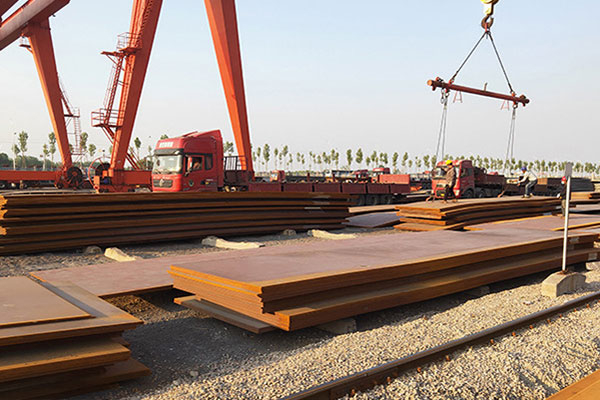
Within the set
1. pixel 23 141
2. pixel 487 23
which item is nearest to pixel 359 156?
pixel 23 141

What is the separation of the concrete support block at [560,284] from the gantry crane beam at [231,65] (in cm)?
1310

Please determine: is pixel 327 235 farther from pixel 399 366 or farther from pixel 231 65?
pixel 231 65

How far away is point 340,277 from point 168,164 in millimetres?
10916

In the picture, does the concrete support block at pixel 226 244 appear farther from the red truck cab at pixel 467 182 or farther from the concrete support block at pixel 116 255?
the red truck cab at pixel 467 182

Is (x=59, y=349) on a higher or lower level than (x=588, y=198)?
lower

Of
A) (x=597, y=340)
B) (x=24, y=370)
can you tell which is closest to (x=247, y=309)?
(x=24, y=370)

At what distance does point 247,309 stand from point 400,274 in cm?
188

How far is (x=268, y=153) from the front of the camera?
108 m

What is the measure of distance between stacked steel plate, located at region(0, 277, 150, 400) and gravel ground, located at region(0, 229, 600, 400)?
16 centimetres

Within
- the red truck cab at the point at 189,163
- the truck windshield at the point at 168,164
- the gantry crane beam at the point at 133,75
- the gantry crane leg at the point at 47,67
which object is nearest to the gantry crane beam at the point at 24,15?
the gantry crane leg at the point at 47,67

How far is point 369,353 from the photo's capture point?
169 inches

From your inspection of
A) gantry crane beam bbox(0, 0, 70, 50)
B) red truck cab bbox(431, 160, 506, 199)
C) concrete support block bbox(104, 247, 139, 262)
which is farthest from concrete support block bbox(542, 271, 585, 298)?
gantry crane beam bbox(0, 0, 70, 50)

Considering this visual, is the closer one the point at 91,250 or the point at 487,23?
the point at 91,250

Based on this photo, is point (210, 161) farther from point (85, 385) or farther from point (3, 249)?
point (85, 385)
